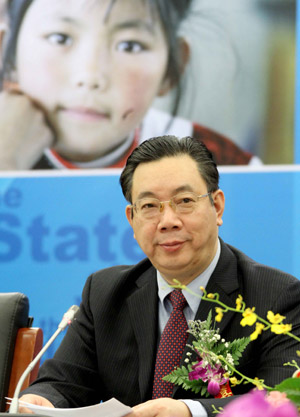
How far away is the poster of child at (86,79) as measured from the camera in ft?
11.8

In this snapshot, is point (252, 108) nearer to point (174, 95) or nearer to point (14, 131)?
point (174, 95)

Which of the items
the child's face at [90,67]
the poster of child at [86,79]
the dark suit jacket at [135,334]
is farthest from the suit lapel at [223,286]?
the child's face at [90,67]

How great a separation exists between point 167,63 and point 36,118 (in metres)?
0.80

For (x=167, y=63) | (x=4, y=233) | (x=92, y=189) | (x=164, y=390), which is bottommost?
(x=164, y=390)

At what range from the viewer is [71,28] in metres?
3.70

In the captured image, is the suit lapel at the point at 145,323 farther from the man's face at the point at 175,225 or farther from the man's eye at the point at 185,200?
the man's eye at the point at 185,200

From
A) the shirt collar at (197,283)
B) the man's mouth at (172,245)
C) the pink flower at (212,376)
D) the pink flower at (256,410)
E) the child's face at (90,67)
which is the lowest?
the pink flower at (212,376)

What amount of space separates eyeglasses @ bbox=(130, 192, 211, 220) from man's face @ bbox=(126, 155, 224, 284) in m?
0.01

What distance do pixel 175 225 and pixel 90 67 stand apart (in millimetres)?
1982

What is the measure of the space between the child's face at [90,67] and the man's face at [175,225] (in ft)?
5.51

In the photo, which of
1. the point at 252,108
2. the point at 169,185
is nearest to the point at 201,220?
the point at 169,185

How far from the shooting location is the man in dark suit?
6.26ft

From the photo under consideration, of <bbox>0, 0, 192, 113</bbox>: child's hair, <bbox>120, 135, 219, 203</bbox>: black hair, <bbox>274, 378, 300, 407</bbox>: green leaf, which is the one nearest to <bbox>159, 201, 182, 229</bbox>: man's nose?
<bbox>120, 135, 219, 203</bbox>: black hair

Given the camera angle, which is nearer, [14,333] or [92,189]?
[14,333]
